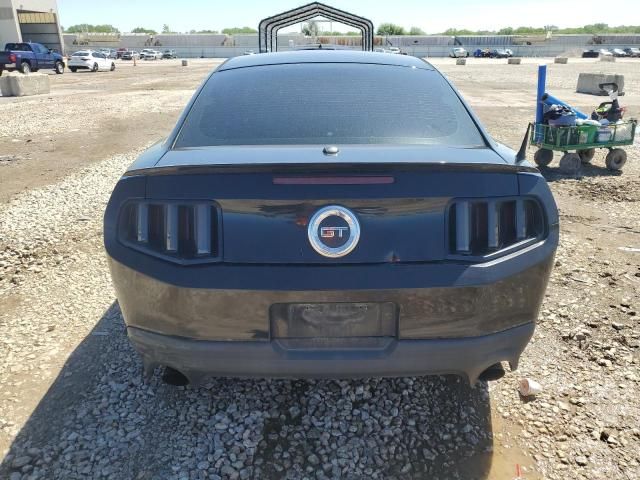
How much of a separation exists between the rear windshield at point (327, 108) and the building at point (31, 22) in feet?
184

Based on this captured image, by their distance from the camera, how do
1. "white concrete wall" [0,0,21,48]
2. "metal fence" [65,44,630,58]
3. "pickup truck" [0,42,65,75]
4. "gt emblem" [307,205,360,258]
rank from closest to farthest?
1. "gt emblem" [307,205,360,258]
2. "pickup truck" [0,42,65,75]
3. "white concrete wall" [0,0,21,48]
4. "metal fence" [65,44,630,58]

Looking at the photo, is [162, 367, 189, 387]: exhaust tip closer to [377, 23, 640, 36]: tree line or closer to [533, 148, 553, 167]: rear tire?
[533, 148, 553, 167]: rear tire

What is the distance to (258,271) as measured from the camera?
1.96m

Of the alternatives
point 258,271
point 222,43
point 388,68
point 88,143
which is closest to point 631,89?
point 88,143

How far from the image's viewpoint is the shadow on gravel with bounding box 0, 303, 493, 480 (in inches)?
88.3

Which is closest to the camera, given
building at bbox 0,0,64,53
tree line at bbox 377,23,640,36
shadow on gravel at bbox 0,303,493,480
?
shadow on gravel at bbox 0,303,493,480

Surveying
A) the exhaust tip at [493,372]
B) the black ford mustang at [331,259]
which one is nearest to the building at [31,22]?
the black ford mustang at [331,259]

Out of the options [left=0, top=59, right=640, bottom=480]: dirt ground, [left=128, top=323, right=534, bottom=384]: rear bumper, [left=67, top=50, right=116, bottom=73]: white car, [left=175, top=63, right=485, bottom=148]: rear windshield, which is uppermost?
[left=175, top=63, right=485, bottom=148]: rear windshield

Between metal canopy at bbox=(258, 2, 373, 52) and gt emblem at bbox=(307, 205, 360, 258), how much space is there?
6.68 m

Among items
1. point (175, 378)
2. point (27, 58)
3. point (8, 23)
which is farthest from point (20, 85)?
point (8, 23)

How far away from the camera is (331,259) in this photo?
6.44ft

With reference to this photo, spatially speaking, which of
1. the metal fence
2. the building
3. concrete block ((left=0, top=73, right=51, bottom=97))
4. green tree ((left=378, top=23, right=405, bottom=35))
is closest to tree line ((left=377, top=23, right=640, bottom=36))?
green tree ((left=378, top=23, right=405, bottom=35))

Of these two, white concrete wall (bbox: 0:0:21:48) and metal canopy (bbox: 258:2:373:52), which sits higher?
white concrete wall (bbox: 0:0:21:48)

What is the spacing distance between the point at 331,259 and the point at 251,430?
41.7 inches
